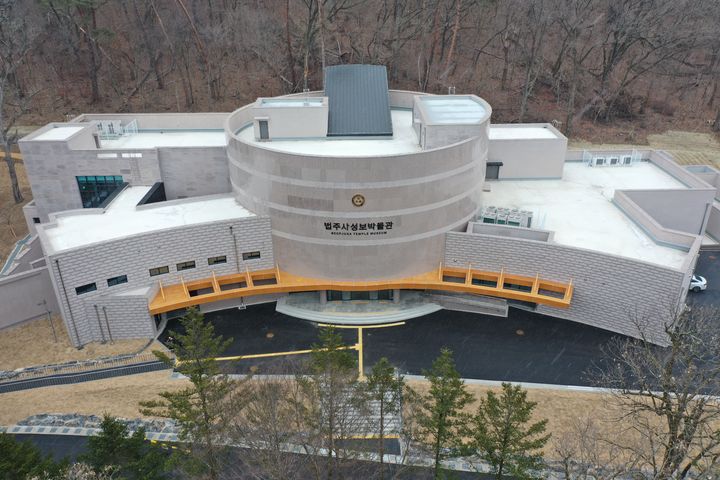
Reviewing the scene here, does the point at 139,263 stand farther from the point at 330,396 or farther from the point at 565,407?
the point at 565,407

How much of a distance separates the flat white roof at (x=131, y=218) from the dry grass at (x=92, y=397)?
28.1ft

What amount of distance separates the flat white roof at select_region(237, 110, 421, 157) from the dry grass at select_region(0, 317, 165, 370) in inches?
634

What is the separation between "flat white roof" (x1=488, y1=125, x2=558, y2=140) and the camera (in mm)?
45594

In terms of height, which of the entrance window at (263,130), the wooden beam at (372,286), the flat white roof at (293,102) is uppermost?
the flat white roof at (293,102)

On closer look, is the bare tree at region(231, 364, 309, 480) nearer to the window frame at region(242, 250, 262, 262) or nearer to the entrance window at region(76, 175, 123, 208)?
the window frame at region(242, 250, 262, 262)

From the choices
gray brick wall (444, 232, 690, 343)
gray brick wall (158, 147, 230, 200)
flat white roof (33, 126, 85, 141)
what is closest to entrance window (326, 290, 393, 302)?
gray brick wall (444, 232, 690, 343)

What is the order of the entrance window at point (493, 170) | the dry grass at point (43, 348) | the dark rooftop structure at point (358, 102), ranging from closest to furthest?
the dry grass at point (43, 348)
the dark rooftop structure at point (358, 102)
the entrance window at point (493, 170)

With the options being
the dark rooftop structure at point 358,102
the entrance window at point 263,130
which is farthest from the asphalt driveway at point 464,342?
the dark rooftop structure at point 358,102

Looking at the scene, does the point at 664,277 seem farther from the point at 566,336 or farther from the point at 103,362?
the point at 103,362

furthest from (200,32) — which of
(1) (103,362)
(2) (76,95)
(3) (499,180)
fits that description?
(1) (103,362)

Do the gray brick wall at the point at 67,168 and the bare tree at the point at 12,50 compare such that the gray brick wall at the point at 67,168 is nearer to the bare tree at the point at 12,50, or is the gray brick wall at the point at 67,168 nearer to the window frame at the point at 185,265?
the window frame at the point at 185,265

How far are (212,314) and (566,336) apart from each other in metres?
23.8

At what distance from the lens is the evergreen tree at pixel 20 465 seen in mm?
17016

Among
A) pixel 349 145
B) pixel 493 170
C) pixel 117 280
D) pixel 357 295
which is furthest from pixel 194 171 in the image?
pixel 493 170
